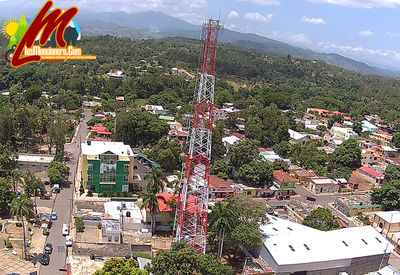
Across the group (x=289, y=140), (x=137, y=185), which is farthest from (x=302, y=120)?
(x=137, y=185)

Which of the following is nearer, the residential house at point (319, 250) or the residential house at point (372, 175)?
the residential house at point (319, 250)

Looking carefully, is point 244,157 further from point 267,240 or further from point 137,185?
point 267,240

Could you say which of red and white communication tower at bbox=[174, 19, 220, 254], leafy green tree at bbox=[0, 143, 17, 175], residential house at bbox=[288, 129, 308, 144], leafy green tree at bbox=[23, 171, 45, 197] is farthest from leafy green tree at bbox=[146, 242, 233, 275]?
residential house at bbox=[288, 129, 308, 144]

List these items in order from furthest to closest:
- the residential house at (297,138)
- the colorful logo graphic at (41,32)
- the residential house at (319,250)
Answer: the residential house at (297,138) < the residential house at (319,250) < the colorful logo graphic at (41,32)

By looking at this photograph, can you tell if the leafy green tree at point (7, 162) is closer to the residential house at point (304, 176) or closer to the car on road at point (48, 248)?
the car on road at point (48, 248)

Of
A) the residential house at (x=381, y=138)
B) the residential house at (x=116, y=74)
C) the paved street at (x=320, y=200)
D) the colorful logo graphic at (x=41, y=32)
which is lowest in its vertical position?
the paved street at (x=320, y=200)

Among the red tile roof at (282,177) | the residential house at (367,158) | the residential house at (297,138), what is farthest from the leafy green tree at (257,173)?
the residential house at (367,158)
